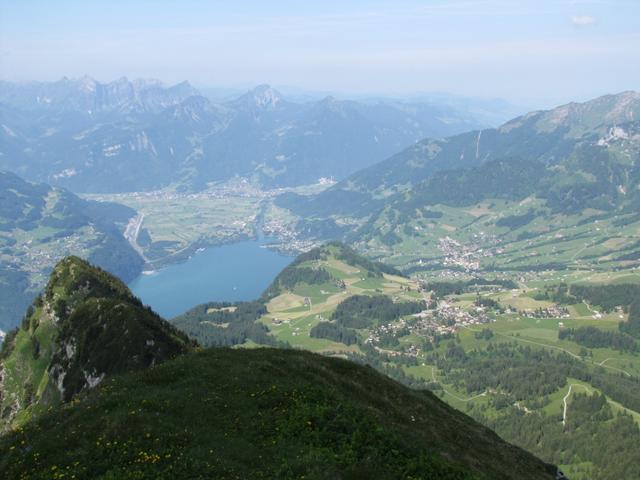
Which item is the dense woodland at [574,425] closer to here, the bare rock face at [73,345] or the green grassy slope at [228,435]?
the green grassy slope at [228,435]

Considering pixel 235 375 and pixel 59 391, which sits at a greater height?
pixel 235 375

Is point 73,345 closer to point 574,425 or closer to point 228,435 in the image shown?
point 228,435

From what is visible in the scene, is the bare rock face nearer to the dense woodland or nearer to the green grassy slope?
the green grassy slope

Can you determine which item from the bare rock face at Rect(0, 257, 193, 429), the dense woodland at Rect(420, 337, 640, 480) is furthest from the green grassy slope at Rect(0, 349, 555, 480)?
the dense woodland at Rect(420, 337, 640, 480)

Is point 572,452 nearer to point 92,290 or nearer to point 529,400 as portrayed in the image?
point 529,400

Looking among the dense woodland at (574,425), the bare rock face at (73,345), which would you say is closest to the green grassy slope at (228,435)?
the bare rock face at (73,345)

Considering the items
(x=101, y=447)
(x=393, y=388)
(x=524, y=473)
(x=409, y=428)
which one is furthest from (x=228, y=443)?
(x=524, y=473)

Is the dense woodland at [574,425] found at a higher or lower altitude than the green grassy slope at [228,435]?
lower

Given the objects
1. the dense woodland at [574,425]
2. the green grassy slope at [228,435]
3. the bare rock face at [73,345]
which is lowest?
the dense woodland at [574,425]

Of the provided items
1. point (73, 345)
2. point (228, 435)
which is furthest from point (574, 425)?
point (228, 435)
